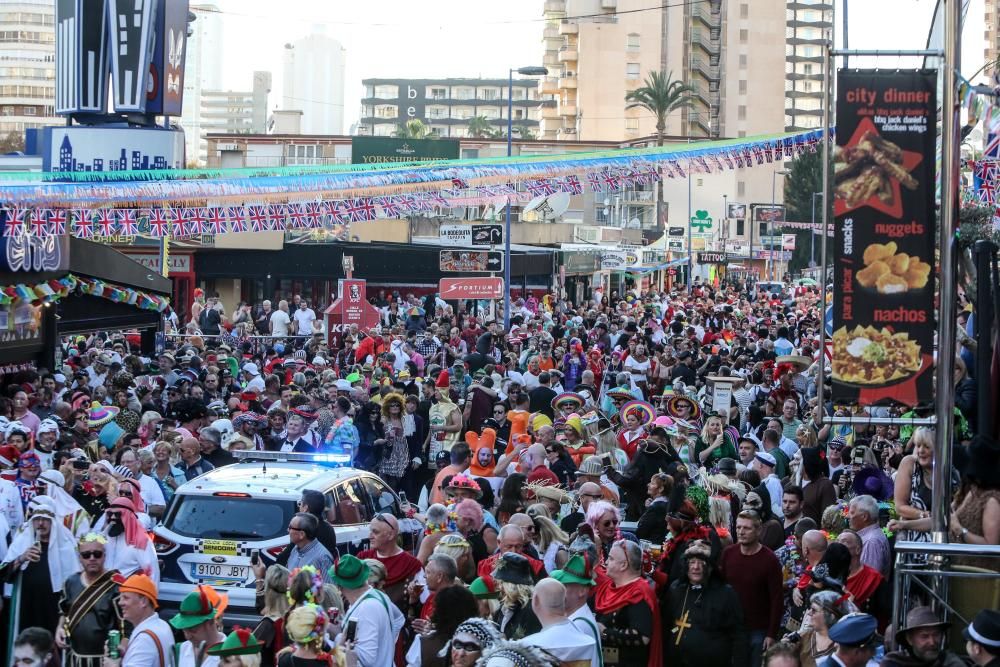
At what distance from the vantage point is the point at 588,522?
968 cm

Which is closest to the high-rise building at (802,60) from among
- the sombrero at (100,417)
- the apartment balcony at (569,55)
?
the apartment balcony at (569,55)

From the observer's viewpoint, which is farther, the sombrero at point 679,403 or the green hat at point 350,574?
the sombrero at point 679,403

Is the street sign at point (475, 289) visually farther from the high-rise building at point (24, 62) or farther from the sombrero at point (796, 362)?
the high-rise building at point (24, 62)

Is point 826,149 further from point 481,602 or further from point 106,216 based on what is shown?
point 106,216

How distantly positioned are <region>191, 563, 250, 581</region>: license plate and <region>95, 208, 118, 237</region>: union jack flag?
21.0 feet

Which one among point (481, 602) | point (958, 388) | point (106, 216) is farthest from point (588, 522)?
point (106, 216)

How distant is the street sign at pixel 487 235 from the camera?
98.3 feet

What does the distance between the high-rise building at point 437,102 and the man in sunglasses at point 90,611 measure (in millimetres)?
181163

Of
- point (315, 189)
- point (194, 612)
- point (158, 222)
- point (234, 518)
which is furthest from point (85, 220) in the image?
point (194, 612)

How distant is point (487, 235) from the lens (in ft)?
99.0

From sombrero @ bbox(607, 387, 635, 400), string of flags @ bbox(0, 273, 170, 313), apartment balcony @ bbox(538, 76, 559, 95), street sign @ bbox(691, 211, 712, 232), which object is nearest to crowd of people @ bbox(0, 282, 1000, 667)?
sombrero @ bbox(607, 387, 635, 400)

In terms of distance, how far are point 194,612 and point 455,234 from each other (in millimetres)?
28277

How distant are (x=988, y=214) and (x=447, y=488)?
462 centimetres

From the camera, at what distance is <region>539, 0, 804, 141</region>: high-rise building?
370ft
